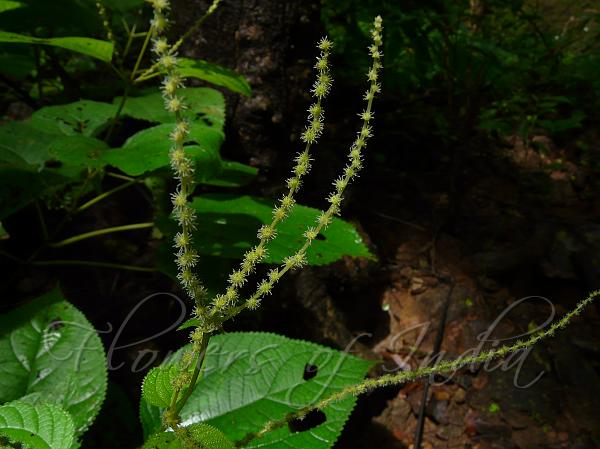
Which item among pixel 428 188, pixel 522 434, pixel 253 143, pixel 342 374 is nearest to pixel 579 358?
pixel 522 434

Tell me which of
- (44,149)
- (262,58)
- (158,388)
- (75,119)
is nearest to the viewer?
(158,388)

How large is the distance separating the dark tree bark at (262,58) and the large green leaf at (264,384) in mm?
1161

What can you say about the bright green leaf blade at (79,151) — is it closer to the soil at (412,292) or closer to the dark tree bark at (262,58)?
the soil at (412,292)

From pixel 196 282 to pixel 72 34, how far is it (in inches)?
78.3

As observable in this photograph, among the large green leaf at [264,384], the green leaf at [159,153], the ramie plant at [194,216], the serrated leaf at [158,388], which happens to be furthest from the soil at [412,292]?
the ramie plant at [194,216]

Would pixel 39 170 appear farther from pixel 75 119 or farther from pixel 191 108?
pixel 191 108

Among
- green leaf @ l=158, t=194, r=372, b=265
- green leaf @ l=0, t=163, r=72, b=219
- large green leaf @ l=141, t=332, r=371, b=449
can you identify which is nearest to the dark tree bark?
green leaf @ l=158, t=194, r=372, b=265

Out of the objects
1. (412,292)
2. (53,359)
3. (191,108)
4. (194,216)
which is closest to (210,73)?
(191,108)

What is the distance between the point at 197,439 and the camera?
2.41 feet

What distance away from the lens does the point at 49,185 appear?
5.01 ft

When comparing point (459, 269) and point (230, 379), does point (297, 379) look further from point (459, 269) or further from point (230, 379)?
point (459, 269)

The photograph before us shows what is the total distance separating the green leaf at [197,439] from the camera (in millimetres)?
731

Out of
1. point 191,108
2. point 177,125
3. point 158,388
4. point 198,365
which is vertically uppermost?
point 177,125

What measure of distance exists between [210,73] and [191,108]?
353 millimetres
